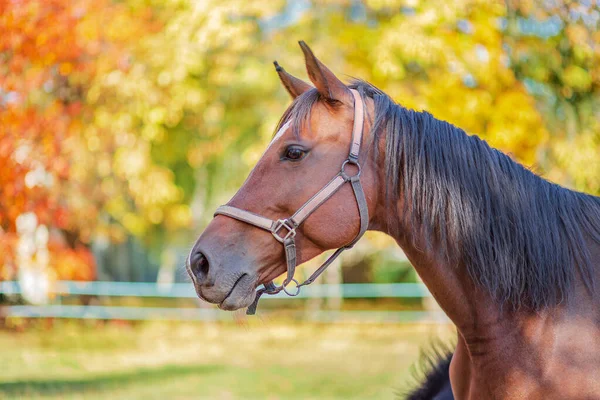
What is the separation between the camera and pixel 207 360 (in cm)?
1137

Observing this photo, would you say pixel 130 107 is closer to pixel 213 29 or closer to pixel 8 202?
pixel 213 29

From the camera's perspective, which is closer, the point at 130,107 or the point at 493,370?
the point at 493,370

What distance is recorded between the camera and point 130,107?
39.2 ft

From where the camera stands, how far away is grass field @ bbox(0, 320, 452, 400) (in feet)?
27.6

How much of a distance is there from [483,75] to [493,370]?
8.80 meters

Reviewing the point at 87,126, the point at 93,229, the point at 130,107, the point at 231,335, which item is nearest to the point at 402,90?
the point at 130,107

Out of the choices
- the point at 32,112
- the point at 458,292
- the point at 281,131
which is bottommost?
the point at 32,112

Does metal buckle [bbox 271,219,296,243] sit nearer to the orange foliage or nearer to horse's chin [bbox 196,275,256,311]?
horse's chin [bbox 196,275,256,311]

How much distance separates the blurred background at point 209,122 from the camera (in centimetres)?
773

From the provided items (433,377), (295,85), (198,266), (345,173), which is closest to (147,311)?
(433,377)

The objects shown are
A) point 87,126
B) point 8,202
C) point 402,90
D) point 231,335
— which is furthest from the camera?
point 231,335

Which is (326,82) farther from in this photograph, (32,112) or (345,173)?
(32,112)

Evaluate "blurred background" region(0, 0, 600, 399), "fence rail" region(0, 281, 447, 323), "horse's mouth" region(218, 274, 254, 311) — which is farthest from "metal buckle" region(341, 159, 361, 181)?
"fence rail" region(0, 281, 447, 323)

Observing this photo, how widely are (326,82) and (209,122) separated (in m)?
11.2
